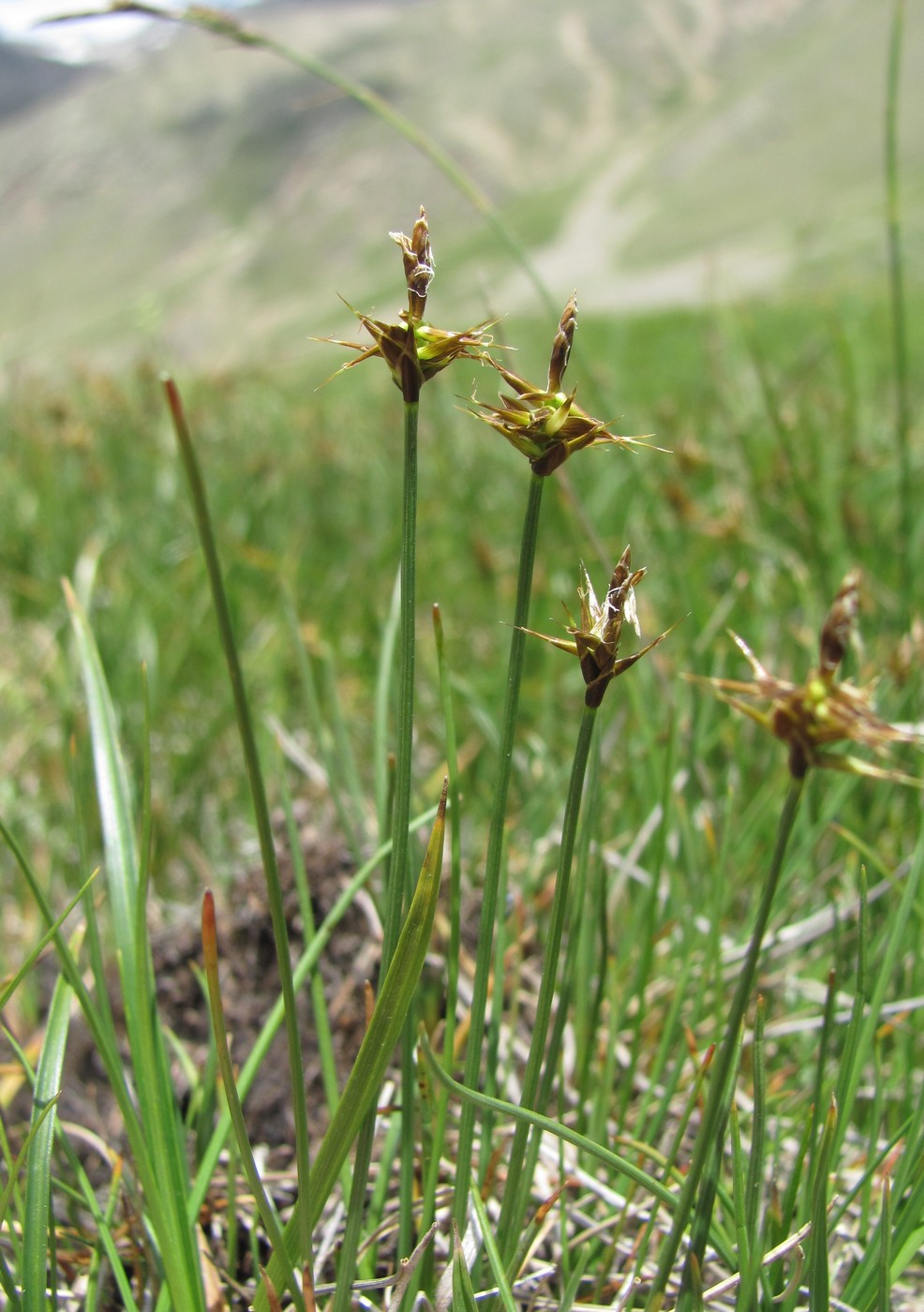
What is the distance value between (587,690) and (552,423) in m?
0.11

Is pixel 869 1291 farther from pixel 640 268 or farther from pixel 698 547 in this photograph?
pixel 640 268

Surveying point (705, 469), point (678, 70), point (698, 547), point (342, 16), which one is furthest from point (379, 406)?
point (342, 16)

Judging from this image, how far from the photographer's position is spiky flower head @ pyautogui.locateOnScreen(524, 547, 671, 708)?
16.3 inches

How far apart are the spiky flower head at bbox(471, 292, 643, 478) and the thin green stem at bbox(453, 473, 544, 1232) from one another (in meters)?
0.01

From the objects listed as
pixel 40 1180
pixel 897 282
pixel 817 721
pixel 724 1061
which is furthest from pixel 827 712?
pixel 897 282

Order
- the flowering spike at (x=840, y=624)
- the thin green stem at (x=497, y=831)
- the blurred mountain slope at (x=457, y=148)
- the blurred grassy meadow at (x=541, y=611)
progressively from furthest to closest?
1. the blurred mountain slope at (x=457, y=148)
2. the blurred grassy meadow at (x=541, y=611)
3. the thin green stem at (x=497, y=831)
4. the flowering spike at (x=840, y=624)

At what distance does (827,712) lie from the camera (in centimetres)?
36

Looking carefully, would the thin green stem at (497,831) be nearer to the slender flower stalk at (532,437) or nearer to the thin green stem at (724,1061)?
the slender flower stalk at (532,437)

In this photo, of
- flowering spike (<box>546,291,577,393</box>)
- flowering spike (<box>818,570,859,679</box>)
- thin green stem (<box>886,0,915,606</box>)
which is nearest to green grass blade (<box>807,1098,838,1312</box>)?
flowering spike (<box>818,570,859,679</box>)

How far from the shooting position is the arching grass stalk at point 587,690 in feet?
1.37

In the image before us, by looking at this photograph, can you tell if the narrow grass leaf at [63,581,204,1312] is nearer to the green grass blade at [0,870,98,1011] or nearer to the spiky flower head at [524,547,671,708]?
the green grass blade at [0,870,98,1011]

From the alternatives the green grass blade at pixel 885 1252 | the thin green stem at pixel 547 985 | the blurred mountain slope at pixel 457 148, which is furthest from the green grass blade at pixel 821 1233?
the blurred mountain slope at pixel 457 148

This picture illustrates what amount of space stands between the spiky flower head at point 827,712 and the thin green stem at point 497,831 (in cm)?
12

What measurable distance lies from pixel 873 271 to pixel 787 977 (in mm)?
8915
